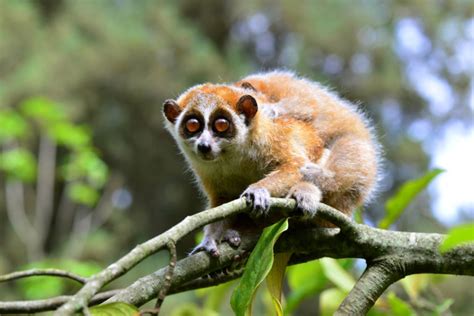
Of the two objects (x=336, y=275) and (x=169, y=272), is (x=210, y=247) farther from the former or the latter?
(x=336, y=275)

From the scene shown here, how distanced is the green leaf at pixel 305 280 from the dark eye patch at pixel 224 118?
2.41 ft

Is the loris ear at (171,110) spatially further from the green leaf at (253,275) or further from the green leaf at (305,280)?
the green leaf at (253,275)

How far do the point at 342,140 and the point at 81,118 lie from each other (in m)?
11.0

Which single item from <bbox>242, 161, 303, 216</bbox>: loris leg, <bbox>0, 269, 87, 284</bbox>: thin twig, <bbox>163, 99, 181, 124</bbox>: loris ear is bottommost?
<bbox>0, 269, 87, 284</bbox>: thin twig

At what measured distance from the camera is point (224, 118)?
10.2 ft

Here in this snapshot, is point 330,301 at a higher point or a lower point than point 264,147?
lower

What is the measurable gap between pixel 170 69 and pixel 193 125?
10808 mm

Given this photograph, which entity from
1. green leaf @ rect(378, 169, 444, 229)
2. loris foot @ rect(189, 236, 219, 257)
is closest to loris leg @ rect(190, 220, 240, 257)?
loris foot @ rect(189, 236, 219, 257)

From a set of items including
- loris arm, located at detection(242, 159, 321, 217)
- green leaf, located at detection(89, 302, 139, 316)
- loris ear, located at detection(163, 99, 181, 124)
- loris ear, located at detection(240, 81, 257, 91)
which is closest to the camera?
green leaf, located at detection(89, 302, 139, 316)

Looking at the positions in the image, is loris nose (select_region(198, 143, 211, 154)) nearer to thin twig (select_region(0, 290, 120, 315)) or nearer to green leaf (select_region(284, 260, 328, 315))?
green leaf (select_region(284, 260, 328, 315))

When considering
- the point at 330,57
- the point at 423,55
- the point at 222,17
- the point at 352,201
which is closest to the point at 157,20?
the point at 222,17

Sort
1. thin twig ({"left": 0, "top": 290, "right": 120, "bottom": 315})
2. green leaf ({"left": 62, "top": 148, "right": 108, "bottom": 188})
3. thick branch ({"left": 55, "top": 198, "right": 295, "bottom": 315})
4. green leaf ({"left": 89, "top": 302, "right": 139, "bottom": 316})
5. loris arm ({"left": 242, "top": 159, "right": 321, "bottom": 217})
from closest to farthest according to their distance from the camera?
thick branch ({"left": 55, "top": 198, "right": 295, "bottom": 315}) < green leaf ({"left": 89, "top": 302, "right": 139, "bottom": 316}) < thin twig ({"left": 0, "top": 290, "right": 120, "bottom": 315}) < loris arm ({"left": 242, "top": 159, "right": 321, "bottom": 217}) < green leaf ({"left": 62, "top": 148, "right": 108, "bottom": 188})

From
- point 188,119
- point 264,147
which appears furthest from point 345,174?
point 188,119

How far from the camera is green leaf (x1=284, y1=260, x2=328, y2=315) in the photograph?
10.6ft
